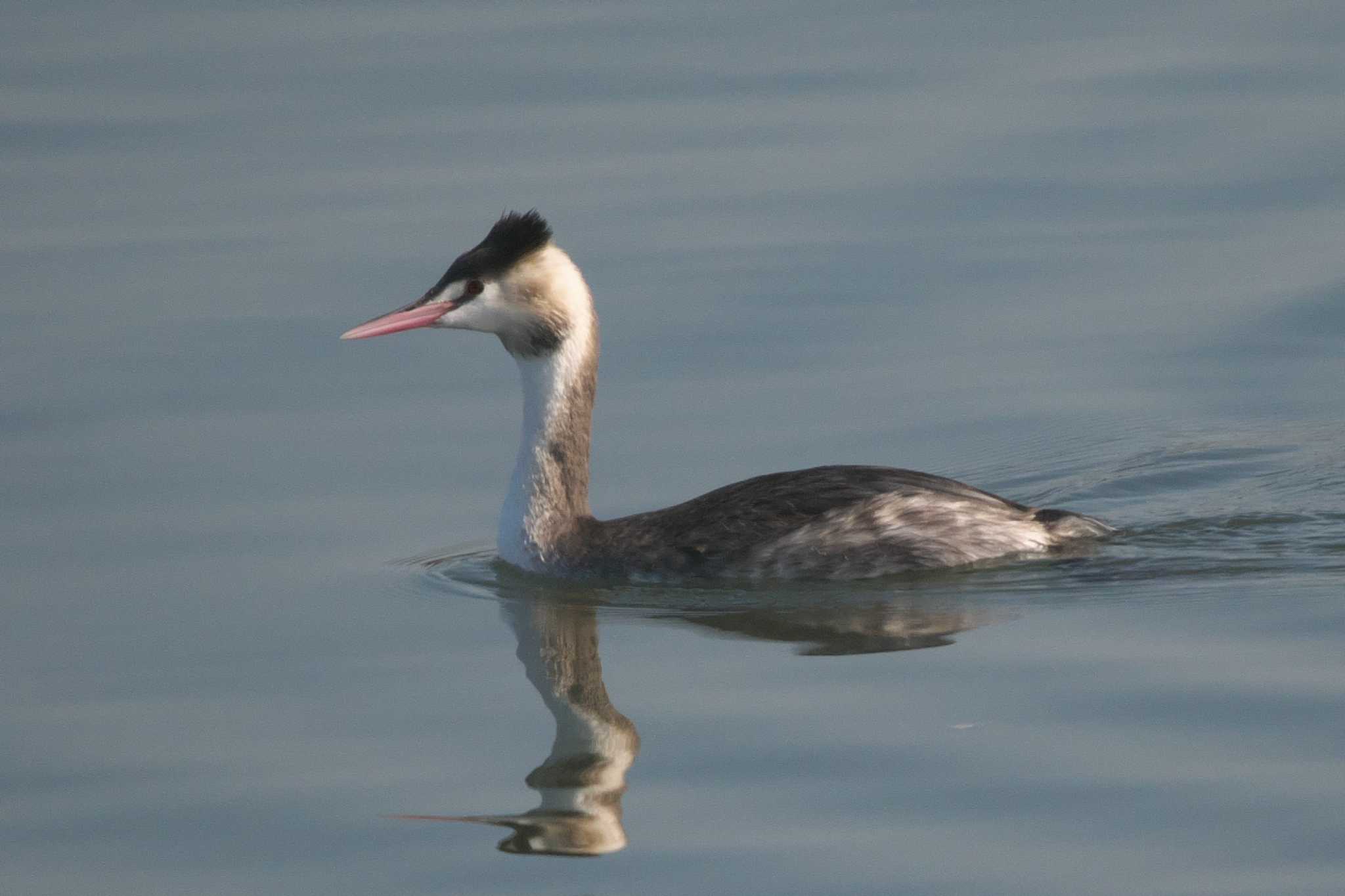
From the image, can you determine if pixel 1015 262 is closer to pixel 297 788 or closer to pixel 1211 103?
pixel 1211 103

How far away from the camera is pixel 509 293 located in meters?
10.5

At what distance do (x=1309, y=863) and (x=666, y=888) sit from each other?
1.87 meters

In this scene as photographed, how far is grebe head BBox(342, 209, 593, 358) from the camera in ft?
34.3

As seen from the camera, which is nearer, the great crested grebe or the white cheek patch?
the great crested grebe

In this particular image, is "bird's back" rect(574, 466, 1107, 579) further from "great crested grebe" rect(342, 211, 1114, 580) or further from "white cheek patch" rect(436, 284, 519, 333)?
"white cheek patch" rect(436, 284, 519, 333)

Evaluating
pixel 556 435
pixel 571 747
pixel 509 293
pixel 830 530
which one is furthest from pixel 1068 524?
pixel 571 747

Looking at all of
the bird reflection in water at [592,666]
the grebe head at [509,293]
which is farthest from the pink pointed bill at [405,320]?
the bird reflection in water at [592,666]

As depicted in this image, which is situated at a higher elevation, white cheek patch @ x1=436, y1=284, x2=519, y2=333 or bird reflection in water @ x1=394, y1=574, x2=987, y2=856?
white cheek patch @ x1=436, y1=284, x2=519, y2=333

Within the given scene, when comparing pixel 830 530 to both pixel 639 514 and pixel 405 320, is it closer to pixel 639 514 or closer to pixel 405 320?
pixel 639 514

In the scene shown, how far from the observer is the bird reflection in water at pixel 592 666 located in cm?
762

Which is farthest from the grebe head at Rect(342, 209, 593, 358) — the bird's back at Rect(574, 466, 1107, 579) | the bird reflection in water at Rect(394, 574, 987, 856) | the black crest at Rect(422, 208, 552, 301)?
the bird reflection in water at Rect(394, 574, 987, 856)

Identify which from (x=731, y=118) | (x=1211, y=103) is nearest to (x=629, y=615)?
(x=731, y=118)

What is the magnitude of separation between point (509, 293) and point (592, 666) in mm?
2011

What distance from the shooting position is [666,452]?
11602mm
